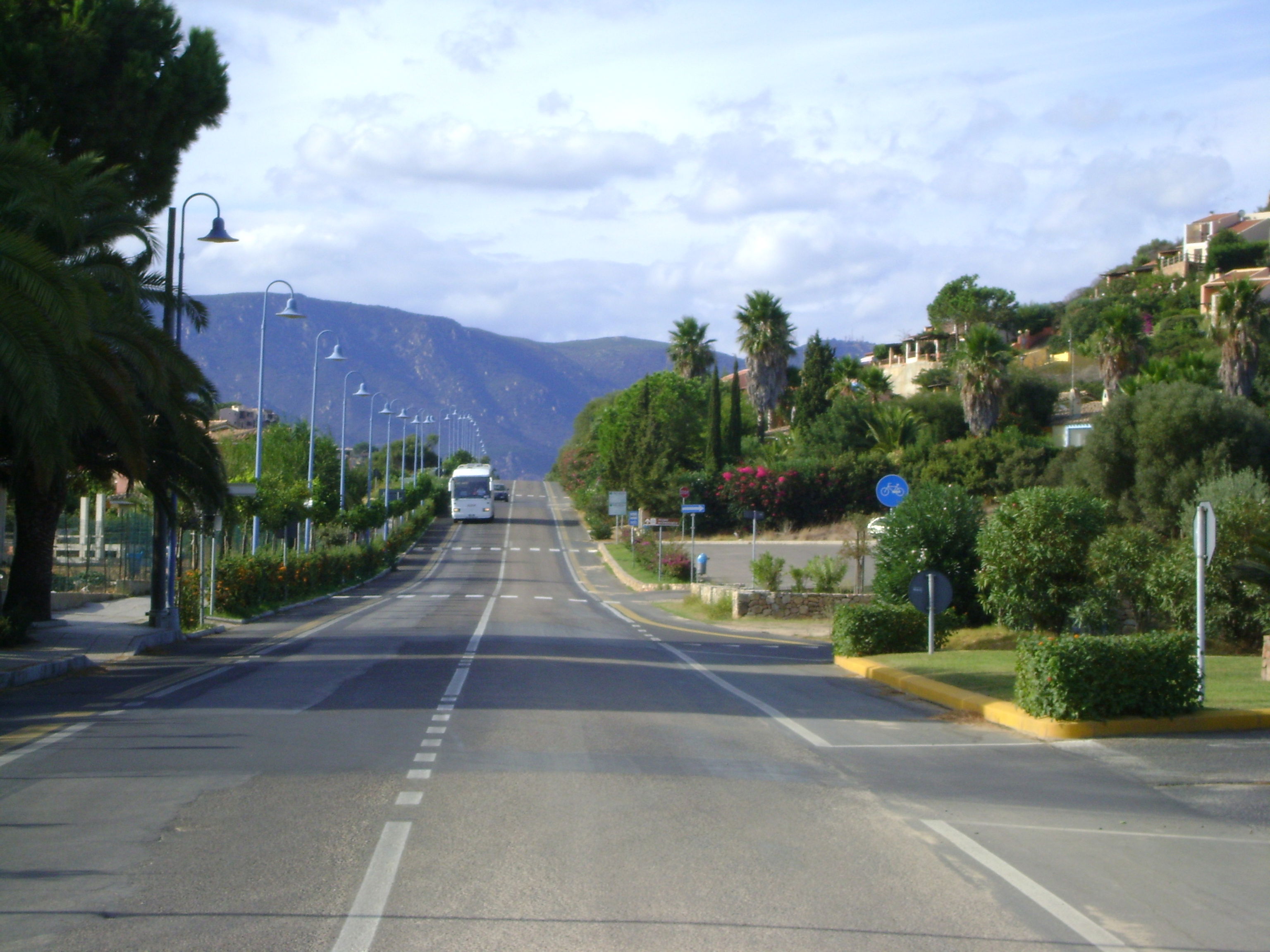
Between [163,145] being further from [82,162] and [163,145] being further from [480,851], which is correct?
[480,851]

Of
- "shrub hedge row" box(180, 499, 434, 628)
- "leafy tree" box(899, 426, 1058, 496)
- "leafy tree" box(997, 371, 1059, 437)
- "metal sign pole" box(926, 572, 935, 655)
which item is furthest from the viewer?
"leafy tree" box(997, 371, 1059, 437)

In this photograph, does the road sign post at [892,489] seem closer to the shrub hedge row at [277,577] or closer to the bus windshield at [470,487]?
the shrub hedge row at [277,577]

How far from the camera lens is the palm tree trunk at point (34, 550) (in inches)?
866

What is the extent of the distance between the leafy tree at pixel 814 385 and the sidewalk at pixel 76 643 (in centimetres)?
6469

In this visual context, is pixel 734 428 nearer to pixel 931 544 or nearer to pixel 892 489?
pixel 931 544

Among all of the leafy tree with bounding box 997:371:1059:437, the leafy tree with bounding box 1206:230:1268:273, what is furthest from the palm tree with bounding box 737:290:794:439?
the leafy tree with bounding box 1206:230:1268:273

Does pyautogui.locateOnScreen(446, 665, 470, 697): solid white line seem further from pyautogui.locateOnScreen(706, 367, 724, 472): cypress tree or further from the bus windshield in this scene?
the bus windshield

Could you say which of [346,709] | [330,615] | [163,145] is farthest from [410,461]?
[346,709]

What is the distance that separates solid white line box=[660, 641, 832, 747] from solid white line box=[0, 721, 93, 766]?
6.60m

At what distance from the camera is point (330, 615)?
108 ft

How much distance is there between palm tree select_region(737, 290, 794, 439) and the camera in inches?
3499

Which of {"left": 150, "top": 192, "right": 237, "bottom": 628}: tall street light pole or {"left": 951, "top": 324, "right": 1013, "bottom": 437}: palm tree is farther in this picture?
{"left": 951, "top": 324, "right": 1013, "bottom": 437}: palm tree

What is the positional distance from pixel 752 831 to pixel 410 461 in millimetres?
166077

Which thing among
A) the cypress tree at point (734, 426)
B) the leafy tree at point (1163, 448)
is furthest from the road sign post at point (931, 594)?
the cypress tree at point (734, 426)
